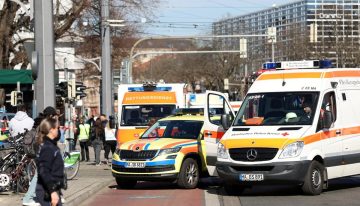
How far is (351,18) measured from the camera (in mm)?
59625

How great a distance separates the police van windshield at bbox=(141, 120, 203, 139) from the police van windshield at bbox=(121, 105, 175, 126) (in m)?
6.26

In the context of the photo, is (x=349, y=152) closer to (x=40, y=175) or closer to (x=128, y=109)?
(x=40, y=175)

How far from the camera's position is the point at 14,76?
41156mm

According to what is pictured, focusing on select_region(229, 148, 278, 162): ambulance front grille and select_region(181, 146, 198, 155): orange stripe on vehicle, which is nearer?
select_region(229, 148, 278, 162): ambulance front grille

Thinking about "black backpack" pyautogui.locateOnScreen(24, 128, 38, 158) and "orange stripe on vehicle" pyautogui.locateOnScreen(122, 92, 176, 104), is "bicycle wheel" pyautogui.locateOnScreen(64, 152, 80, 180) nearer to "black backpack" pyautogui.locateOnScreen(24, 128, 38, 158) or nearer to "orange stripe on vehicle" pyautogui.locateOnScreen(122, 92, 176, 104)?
"black backpack" pyautogui.locateOnScreen(24, 128, 38, 158)

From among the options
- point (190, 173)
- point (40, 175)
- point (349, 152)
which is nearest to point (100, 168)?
point (190, 173)

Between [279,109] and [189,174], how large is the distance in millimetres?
2836

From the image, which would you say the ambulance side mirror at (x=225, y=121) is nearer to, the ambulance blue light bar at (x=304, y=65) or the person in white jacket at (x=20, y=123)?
the ambulance blue light bar at (x=304, y=65)

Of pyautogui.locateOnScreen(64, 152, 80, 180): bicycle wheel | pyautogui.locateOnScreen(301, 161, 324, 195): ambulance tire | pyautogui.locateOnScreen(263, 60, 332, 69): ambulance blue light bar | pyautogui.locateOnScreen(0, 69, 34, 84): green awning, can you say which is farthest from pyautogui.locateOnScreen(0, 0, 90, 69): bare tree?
pyautogui.locateOnScreen(301, 161, 324, 195): ambulance tire

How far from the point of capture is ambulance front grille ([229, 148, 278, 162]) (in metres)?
15.1

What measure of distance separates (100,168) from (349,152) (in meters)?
10.6

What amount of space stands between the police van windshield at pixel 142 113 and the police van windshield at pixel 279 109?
9.35m

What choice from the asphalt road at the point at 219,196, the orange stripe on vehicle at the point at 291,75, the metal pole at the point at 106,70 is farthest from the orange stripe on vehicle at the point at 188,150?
the metal pole at the point at 106,70

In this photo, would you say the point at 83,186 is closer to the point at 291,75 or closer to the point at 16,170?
the point at 16,170
